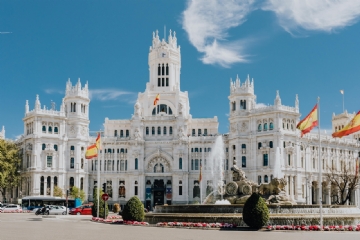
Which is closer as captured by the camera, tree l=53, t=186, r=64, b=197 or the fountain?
the fountain

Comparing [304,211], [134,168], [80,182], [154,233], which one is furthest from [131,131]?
[154,233]

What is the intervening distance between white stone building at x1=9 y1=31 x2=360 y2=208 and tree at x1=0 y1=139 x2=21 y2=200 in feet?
6.82

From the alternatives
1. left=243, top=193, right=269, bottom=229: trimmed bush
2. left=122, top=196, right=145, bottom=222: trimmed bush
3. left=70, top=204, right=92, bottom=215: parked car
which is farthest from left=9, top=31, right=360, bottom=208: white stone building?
left=243, top=193, right=269, bottom=229: trimmed bush

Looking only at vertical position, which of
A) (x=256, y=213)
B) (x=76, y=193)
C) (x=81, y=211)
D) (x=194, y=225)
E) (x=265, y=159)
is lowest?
(x=81, y=211)

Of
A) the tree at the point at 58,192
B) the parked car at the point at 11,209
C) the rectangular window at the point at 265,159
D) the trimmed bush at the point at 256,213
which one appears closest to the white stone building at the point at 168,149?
the rectangular window at the point at 265,159

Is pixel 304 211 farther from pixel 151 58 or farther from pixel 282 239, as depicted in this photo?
pixel 151 58

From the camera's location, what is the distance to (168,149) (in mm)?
121875

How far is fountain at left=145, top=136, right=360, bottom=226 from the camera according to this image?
145 ft

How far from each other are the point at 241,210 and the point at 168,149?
7306 cm

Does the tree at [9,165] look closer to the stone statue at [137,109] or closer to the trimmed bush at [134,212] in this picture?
the stone statue at [137,109]

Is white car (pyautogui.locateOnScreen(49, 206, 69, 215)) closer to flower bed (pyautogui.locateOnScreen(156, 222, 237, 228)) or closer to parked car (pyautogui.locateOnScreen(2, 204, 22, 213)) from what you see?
parked car (pyautogui.locateOnScreen(2, 204, 22, 213))

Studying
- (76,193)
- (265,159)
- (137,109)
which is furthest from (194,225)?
(137,109)

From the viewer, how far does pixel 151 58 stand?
137 meters

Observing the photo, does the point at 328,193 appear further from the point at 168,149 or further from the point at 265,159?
the point at 168,149
